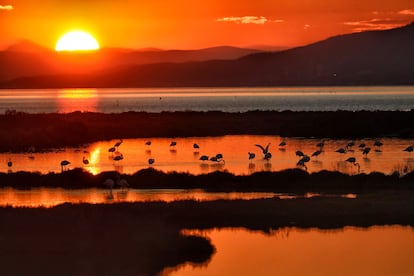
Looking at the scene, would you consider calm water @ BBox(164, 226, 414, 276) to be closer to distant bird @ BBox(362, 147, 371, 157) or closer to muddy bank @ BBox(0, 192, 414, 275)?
muddy bank @ BBox(0, 192, 414, 275)

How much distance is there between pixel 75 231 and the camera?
19.4 m

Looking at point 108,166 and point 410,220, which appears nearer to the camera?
point 410,220

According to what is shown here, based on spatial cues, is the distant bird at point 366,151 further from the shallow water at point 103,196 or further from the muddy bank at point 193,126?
the muddy bank at point 193,126

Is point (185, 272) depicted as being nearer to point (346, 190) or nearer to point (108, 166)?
point (346, 190)

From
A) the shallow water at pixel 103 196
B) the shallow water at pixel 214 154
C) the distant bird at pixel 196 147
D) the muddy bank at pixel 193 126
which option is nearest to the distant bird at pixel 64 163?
the shallow water at pixel 214 154

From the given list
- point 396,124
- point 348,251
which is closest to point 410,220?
point 348,251

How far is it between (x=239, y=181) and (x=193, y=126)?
3412cm

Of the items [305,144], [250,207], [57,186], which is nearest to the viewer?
[250,207]

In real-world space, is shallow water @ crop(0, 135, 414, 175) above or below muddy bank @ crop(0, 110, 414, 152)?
below

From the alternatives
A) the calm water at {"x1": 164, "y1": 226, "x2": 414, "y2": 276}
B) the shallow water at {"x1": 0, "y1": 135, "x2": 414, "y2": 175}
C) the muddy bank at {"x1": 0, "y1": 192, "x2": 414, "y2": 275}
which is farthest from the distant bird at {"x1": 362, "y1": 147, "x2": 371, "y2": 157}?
the calm water at {"x1": 164, "y1": 226, "x2": 414, "y2": 276}

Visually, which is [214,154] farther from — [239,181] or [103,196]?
[103,196]

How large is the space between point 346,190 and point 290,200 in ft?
10.1

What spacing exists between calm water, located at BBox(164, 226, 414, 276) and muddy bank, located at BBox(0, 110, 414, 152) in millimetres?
28308

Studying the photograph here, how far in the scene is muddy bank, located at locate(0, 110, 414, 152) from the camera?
51.2 metres
